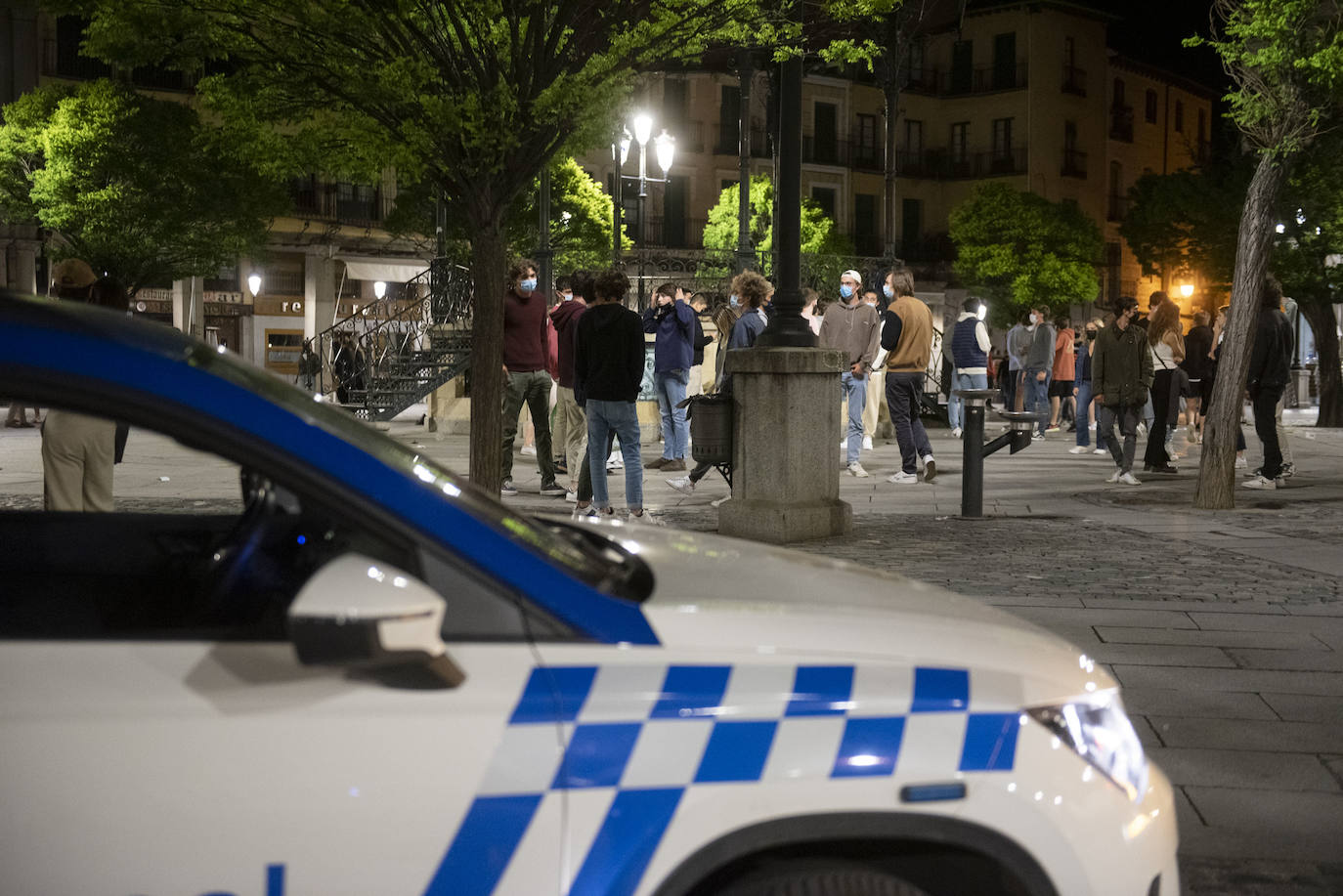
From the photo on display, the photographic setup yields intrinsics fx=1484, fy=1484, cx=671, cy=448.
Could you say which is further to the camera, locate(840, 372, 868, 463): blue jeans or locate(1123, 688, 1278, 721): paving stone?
locate(840, 372, 868, 463): blue jeans

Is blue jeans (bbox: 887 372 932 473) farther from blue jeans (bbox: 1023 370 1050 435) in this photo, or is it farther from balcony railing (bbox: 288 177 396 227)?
balcony railing (bbox: 288 177 396 227)

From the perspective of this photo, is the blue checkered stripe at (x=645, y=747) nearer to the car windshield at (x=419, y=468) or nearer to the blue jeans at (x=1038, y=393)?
the car windshield at (x=419, y=468)

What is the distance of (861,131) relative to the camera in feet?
203

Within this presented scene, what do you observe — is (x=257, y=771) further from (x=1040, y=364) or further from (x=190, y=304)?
(x=190, y=304)

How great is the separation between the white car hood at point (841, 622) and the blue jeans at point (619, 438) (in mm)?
7150

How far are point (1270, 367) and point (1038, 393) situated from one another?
8313mm

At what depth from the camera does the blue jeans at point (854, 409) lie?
15.0 m

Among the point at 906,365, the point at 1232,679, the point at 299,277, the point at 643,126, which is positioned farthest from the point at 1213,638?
the point at 299,277

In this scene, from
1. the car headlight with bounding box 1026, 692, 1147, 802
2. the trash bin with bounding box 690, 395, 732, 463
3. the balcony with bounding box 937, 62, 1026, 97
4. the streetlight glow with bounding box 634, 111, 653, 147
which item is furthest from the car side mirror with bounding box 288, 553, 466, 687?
the balcony with bounding box 937, 62, 1026, 97

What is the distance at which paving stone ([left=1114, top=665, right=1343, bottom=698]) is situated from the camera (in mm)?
5941

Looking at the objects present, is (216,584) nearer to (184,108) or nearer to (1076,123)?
(184,108)

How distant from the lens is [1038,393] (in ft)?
71.7

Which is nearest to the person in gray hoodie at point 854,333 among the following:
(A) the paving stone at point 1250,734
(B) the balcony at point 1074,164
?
(A) the paving stone at point 1250,734

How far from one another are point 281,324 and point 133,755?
Result: 5264cm
